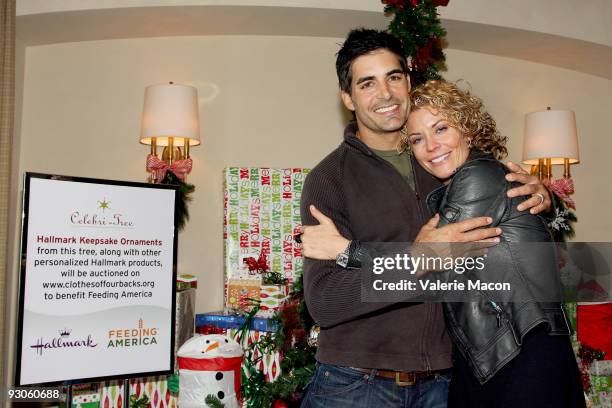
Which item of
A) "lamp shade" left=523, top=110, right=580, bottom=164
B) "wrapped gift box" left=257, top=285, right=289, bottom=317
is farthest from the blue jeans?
"lamp shade" left=523, top=110, right=580, bottom=164

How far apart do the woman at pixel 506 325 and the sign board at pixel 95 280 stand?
4.39ft

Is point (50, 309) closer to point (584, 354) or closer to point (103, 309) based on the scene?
point (103, 309)

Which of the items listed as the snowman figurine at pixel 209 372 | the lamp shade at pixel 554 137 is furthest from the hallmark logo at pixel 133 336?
the lamp shade at pixel 554 137

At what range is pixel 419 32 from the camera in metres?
2.58

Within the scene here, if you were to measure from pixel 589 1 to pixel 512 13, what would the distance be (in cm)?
62

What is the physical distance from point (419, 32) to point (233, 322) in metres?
1.85

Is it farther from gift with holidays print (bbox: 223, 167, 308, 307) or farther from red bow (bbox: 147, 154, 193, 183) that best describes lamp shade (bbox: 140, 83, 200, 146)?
gift with holidays print (bbox: 223, 167, 308, 307)

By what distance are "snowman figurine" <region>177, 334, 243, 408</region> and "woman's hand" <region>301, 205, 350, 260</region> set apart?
1.50 metres

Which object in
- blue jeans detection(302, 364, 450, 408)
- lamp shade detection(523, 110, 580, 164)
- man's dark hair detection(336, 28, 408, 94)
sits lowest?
blue jeans detection(302, 364, 450, 408)

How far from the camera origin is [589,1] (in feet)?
14.2

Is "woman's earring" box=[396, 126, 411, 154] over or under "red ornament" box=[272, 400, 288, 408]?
over

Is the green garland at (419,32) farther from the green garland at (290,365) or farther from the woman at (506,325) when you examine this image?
the green garland at (290,365)

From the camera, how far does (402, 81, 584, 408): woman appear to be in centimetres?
139

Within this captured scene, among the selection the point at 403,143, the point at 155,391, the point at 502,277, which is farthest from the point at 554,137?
the point at 502,277
